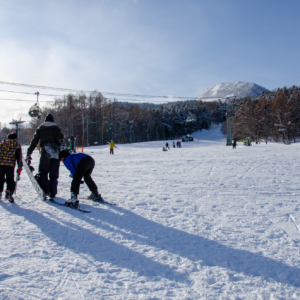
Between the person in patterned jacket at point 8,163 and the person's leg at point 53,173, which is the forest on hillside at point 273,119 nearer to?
the person's leg at point 53,173

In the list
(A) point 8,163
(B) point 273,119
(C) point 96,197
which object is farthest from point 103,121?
(C) point 96,197

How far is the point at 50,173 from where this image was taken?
4.32 m

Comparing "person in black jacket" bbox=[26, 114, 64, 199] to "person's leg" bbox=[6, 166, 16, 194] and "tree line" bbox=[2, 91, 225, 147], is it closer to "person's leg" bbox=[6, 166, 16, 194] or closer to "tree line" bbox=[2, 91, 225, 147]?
"person's leg" bbox=[6, 166, 16, 194]

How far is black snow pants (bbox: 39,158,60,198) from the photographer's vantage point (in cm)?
423

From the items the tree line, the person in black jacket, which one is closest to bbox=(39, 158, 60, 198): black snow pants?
the person in black jacket

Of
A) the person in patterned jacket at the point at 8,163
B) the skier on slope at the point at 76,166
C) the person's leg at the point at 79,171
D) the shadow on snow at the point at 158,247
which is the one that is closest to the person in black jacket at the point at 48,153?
the person in patterned jacket at the point at 8,163

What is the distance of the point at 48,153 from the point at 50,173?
445 millimetres

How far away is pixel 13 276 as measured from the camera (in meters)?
1.88

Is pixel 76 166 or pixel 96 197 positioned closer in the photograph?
pixel 76 166

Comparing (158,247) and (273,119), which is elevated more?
(273,119)

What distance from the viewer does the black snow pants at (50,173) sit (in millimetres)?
4230

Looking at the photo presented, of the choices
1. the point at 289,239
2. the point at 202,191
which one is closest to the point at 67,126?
the point at 202,191

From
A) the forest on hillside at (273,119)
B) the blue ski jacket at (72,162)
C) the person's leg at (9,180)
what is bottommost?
the person's leg at (9,180)

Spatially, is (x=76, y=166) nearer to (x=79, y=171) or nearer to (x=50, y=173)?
(x=79, y=171)
